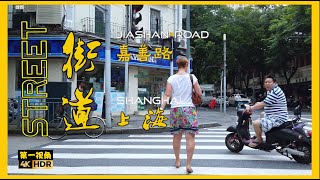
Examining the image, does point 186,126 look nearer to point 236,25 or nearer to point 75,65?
point 75,65

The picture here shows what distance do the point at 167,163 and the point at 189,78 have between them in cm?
171

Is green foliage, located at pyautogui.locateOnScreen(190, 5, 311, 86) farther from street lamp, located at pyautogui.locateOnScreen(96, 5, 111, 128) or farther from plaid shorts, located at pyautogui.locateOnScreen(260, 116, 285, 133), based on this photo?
plaid shorts, located at pyautogui.locateOnScreen(260, 116, 285, 133)

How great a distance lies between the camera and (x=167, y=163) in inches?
248

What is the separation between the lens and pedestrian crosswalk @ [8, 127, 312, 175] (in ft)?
18.5

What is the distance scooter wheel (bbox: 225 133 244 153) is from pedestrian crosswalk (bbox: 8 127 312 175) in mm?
112

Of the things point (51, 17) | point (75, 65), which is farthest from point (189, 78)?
point (51, 17)

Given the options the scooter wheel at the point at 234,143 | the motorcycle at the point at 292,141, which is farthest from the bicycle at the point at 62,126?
the motorcycle at the point at 292,141

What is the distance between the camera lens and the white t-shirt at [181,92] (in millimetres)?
5383

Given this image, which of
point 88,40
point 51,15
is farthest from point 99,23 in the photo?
point 88,40

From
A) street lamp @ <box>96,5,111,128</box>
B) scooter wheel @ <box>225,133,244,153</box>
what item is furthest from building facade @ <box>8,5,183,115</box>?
scooter wheel @ <box>225,133,244,153</box>

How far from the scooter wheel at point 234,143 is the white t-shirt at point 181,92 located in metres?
2.45

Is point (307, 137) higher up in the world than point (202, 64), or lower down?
lower down

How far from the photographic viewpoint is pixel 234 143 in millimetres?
7465

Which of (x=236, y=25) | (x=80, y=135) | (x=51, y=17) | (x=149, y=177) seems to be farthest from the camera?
(x=236, y=25)
